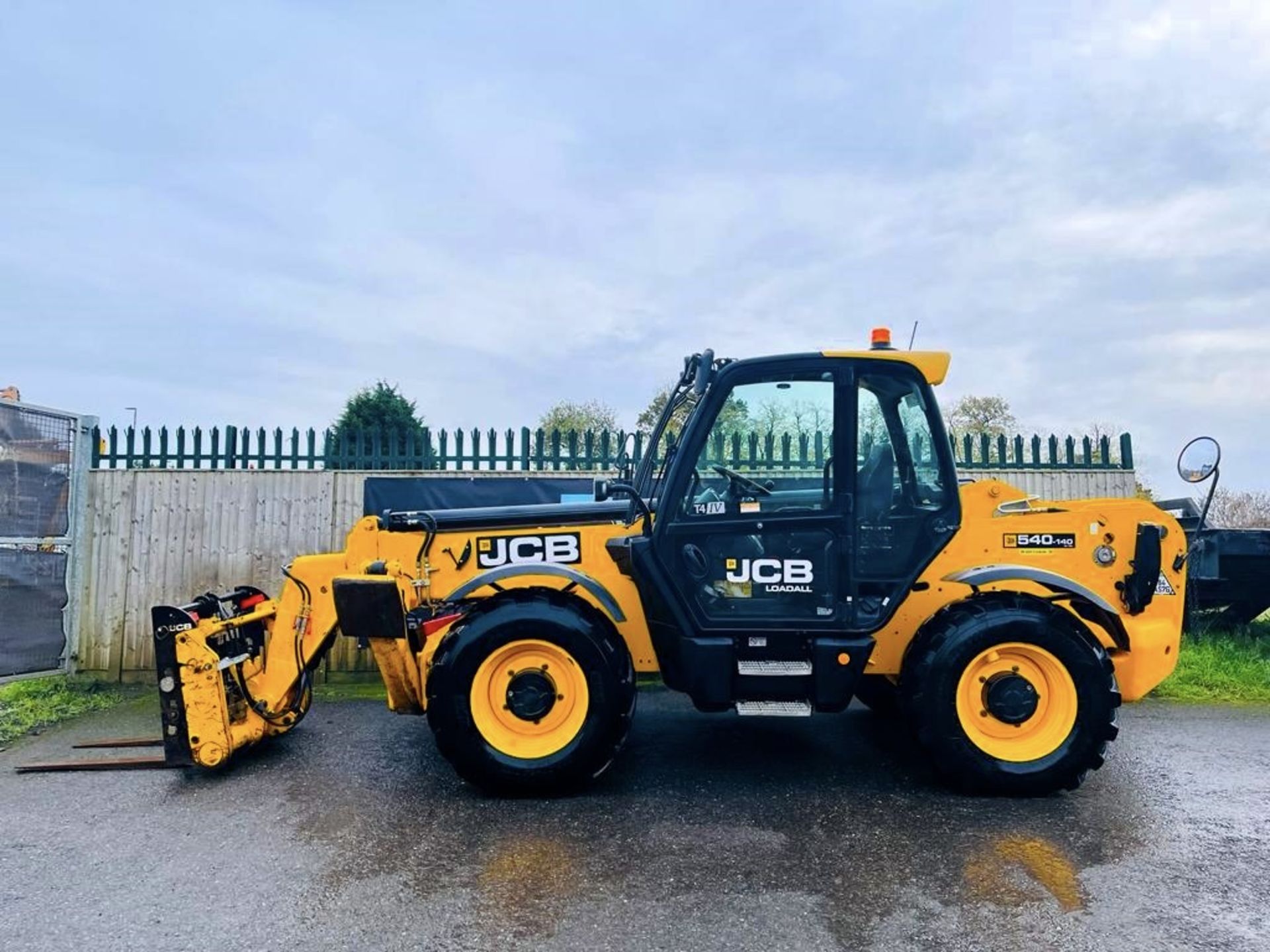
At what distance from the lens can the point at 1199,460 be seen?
6512 millimetres

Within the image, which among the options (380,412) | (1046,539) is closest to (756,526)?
(1046,539)

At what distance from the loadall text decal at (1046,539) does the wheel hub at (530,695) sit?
9.12 ft

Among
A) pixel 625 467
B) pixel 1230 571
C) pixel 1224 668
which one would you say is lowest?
pixel 1224 668

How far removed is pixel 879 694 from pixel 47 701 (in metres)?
6.60

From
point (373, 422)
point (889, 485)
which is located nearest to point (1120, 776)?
point (889, 485)

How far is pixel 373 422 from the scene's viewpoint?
14.6 meters

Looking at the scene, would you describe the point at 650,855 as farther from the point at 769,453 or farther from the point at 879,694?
the point at 879,694

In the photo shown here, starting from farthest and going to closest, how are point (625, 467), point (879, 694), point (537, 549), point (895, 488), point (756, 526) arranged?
point (625, 467) < point (879, 694) < point (537, 549) < point (895, 488) < point (756, 526)

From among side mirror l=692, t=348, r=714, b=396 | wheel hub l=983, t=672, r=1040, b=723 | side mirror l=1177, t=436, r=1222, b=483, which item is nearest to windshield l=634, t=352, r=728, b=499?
side mirror l=692, t=348, r=714, b=396

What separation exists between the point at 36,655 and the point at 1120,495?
10.2 meters

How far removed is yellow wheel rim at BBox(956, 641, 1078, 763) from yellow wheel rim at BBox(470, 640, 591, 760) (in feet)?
6.80

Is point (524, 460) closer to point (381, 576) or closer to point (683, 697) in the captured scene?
point (683, 697)

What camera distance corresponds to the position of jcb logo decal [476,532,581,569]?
500 centimetres

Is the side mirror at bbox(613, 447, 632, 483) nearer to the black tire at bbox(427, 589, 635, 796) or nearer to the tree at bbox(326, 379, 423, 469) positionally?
the black tire at bbox(427, 589, 635, 796)
